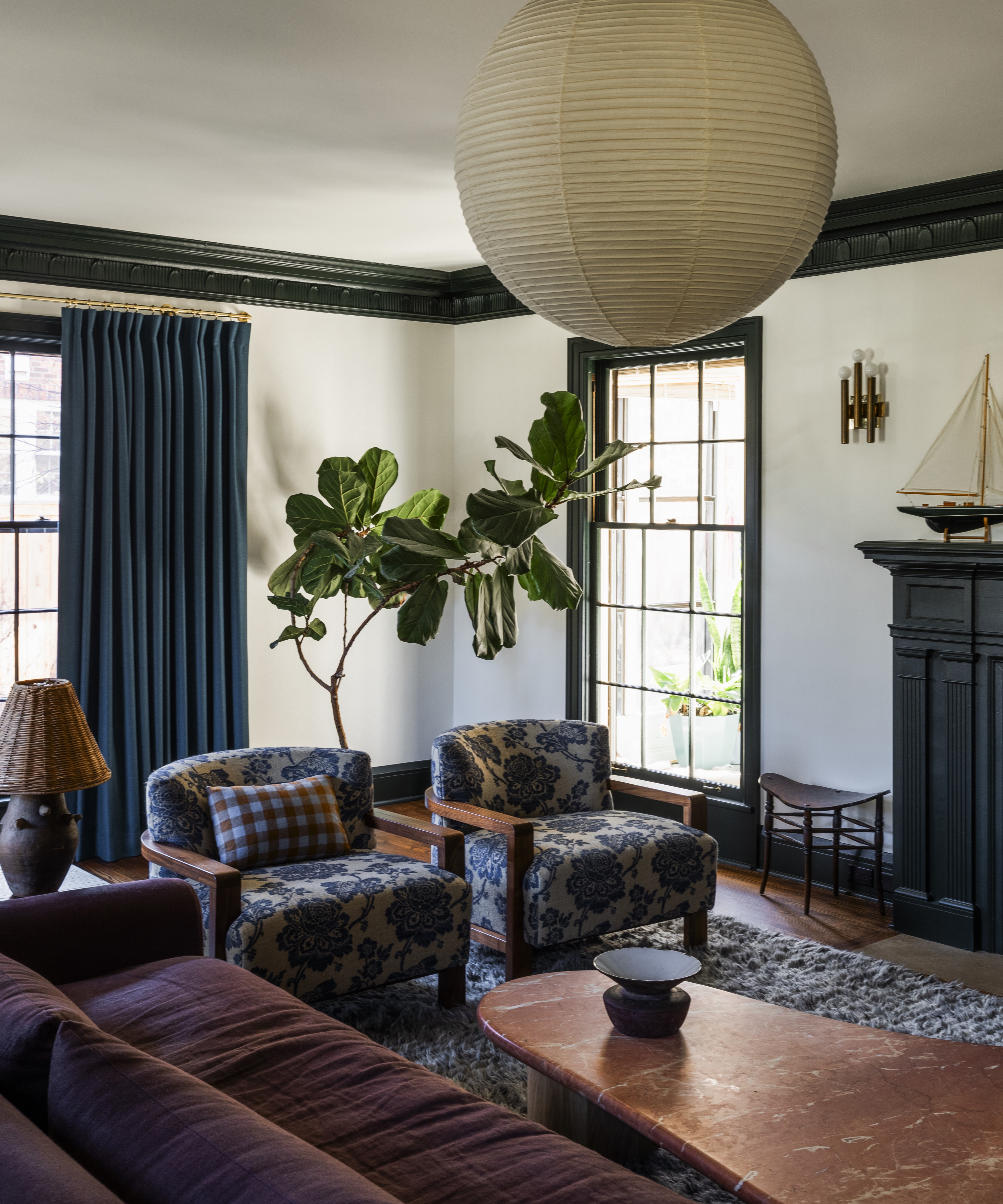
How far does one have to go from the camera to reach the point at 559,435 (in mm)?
4438

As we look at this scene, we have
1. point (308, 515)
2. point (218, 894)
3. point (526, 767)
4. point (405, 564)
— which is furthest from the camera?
point (308, 515)

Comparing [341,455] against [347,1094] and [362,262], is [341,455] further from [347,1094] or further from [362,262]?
[347,1094]

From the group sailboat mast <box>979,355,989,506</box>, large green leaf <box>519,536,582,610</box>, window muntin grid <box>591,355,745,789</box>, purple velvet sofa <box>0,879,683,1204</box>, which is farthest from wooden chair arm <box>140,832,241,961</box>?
sailboat mast <box>979,355,989,506</box>

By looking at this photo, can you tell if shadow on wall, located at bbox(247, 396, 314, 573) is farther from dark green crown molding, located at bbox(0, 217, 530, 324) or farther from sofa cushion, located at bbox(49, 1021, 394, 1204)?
sofa cushion, located at bbox(49, 1021, 394, 1204)

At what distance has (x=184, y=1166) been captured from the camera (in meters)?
1.31

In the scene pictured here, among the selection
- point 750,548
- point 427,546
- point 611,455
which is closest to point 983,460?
point 750,548

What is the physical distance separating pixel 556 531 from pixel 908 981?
2923 millimetres

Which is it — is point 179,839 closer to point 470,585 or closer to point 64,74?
point 470,585

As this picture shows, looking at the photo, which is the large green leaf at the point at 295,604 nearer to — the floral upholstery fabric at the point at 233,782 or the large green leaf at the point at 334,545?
the large green leaf at the point at 334,545

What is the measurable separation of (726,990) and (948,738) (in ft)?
4.16

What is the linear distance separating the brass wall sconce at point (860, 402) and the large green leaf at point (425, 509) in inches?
73.6

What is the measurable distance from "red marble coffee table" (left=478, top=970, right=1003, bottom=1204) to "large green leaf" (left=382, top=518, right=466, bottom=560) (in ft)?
6.29

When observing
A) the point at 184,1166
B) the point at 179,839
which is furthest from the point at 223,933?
the point at 184,1166

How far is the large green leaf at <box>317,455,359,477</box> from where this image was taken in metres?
5.16
